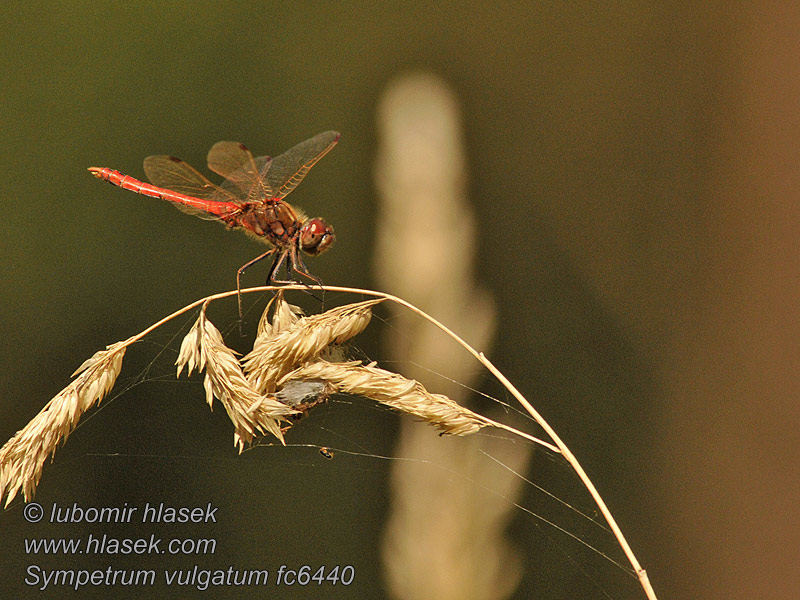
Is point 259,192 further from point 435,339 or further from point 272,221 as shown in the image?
point 435,339

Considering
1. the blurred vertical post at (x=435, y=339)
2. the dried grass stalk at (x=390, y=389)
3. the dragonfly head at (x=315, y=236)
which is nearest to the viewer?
the dried grass stalk at (x=390, y=389)

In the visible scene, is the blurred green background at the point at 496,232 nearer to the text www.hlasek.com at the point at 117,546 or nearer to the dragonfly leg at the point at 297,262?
the text www.hlasek.com at the point at 117,546

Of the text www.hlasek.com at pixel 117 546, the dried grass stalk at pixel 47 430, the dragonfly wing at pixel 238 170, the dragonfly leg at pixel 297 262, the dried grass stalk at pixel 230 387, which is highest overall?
the dragonfly wing at pixel 238 170

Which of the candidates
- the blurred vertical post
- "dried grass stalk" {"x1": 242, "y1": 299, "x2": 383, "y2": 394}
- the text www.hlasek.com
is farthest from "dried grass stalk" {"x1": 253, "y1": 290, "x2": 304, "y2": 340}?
the text www.hlasek.com

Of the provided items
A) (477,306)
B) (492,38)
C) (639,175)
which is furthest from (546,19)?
(477,306)

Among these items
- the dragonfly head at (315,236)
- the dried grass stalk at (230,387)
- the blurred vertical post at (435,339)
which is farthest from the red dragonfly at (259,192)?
the blurred vertical post at (435,339)

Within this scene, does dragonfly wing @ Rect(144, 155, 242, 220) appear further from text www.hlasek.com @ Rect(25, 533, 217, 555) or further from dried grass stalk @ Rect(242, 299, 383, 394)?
text www.hlasek.com @ Rect(25, 533, 217, 555)

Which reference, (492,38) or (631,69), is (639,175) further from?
(492,38)
